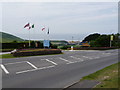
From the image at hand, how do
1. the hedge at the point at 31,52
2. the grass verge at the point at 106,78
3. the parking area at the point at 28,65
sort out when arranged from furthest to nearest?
1. the hedge at the point at 31,52
2. the parking area at the point at 28,65
3. the grass verge at the point at 106,78

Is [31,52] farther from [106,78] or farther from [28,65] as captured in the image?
[106,78]

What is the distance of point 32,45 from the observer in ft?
143

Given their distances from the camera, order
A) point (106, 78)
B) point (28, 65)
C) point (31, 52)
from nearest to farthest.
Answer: point (106, 78)
point (28, 65)
point (31, 52)

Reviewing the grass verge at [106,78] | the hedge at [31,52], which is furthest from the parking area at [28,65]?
the grass verge at [106,78]

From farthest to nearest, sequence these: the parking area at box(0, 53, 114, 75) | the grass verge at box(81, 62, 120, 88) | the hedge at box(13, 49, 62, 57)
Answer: the hedge at box(13, 49, 62, 57)
the parking area at box(0, 53, 114, 75)
the grass verge at box(81, 62, 120, 88)

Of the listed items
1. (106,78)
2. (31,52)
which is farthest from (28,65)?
(106,78)

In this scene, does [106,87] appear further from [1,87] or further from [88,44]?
[88,44]

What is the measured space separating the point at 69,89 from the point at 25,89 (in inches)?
103

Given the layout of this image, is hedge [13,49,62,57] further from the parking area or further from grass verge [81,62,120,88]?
grass verge [81,62,120,88]

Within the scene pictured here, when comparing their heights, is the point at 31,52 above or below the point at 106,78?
above

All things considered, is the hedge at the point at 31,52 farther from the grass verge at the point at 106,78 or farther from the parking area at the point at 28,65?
the grass verge at the point at 106,78

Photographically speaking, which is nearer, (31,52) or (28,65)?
(28,65)

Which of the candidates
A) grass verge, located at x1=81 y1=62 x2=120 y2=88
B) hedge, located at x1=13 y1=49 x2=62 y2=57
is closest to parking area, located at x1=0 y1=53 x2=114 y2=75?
hedge, located at x1=13 y1=49 x2=62 y2=57

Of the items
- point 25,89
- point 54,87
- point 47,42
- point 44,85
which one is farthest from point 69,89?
point 47,42
